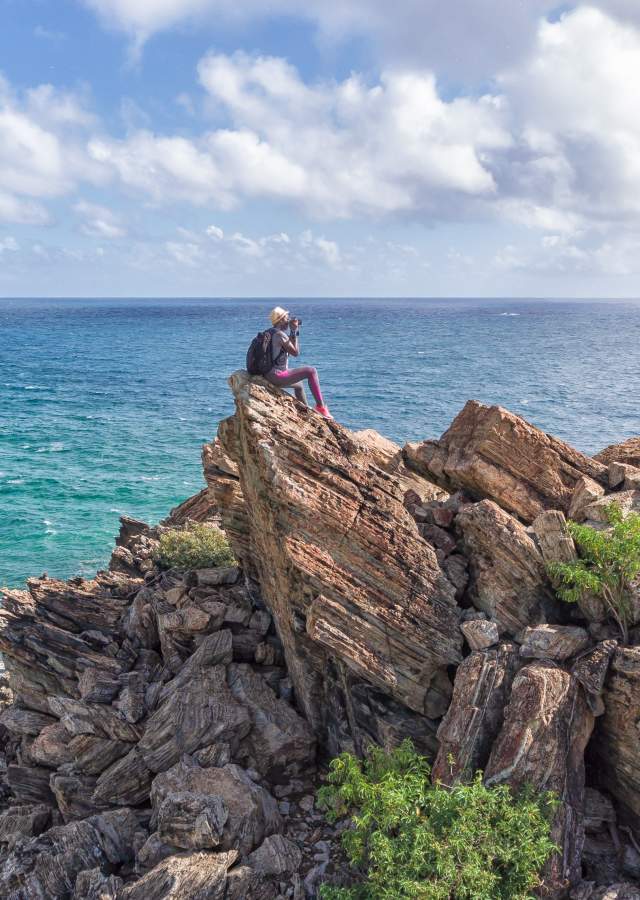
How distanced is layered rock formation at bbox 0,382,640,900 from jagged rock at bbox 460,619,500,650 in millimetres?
55

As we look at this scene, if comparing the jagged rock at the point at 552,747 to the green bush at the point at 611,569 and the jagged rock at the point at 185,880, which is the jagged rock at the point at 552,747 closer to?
the green bush at the point at 611,569

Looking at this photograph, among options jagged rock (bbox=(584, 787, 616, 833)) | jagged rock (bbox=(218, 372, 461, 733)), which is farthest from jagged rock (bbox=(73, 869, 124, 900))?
jagged rock (bbox=(584, 787, 616, 833))

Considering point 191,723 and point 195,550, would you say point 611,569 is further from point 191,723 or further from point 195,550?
point 195,550

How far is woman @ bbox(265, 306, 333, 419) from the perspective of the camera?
1844cm

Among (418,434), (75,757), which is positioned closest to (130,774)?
(75,757)

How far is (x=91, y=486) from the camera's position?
6100cm

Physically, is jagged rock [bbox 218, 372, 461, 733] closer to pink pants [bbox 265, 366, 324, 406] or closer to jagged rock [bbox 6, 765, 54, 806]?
pink pants [bbox 265, 366, 324, 406]

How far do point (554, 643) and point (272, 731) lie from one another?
24.7 ft

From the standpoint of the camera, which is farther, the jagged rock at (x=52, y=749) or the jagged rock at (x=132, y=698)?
the jagged rock at (x=52, y=749)

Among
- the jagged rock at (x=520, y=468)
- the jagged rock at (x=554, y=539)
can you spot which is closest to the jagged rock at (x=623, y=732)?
the jagged rock at (x=554, y=539)

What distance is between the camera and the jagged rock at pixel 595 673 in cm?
1380

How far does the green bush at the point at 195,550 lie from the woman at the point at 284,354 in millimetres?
7057

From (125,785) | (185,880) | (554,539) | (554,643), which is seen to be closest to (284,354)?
(554,539)

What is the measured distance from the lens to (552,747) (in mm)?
13281
